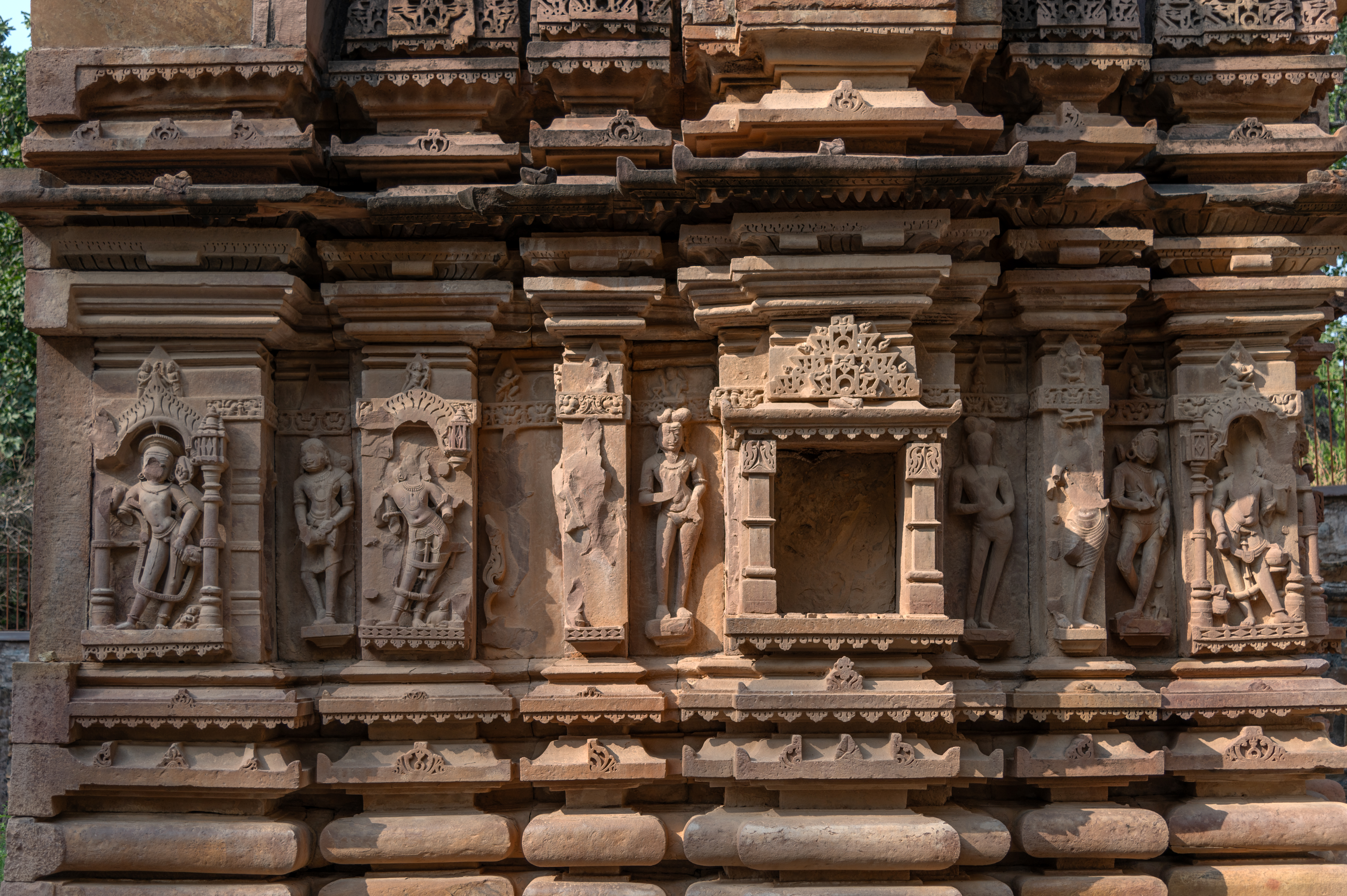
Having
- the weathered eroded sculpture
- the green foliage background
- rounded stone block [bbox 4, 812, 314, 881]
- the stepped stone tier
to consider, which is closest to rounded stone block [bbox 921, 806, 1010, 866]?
the stepped stone tier

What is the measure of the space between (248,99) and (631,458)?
3.00 metres

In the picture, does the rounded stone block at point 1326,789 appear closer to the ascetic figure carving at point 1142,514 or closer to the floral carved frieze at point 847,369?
the ascetic figure carving at point 1142,514

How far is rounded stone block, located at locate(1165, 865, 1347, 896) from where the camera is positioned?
21.2 ft

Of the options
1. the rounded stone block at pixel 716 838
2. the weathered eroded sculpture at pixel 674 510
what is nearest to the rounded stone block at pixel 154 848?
the rounded stone block at pixel 716 838

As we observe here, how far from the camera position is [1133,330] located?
23.3 ft

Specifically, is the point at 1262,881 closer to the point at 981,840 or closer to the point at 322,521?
the point at 981,840

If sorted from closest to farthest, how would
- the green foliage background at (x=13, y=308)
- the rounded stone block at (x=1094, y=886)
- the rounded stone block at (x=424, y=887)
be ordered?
the rounded stone block at (x=1094, y=886), the rounded stone block at (x=424, y=887), the green foliage background at (x=13, y=308)

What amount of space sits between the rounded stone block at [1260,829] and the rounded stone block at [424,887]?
3.81 meters

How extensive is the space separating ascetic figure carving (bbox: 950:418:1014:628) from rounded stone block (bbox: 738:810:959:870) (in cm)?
129

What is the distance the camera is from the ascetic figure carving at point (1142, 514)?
6793 mm

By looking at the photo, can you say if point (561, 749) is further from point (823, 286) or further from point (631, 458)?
point (823, 286)

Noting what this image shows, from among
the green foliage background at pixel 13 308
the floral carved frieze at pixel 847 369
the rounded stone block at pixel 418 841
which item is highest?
the green foliage background at pixel 13 308

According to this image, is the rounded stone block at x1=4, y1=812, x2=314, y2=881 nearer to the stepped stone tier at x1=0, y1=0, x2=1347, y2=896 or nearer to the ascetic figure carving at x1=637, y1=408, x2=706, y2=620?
the stepped stone tier at x1=0, y1=0, x2=1347, y2=896

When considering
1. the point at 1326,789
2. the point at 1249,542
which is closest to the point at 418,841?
the point at 1249,542
